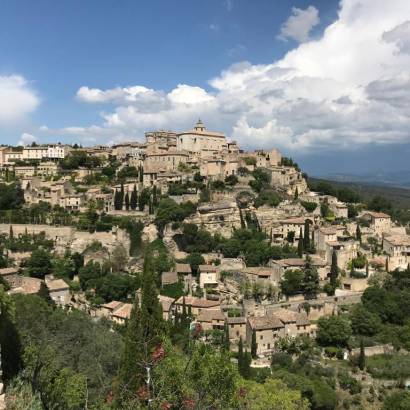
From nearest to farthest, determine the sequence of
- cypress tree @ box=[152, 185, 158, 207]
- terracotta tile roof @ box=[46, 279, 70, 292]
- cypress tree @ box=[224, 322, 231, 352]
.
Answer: cypress tree @ box=[224, 322, 231, 352], terracotta tile roof @ box=[46, 279, 70, 292], cypress tree @ box=[152, 185, 158, 207]

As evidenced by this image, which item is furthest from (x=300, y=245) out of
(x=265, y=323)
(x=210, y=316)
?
(x=210, y=316)

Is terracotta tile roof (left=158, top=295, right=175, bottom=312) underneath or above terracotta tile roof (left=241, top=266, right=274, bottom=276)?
underneath

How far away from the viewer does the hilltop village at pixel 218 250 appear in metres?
33.9

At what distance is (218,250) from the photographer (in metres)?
44.6

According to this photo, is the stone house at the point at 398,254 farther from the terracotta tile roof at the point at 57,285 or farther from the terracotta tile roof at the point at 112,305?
the terracotta tile roof at the point at 57,285

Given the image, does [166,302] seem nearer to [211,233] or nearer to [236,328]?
[236,328]

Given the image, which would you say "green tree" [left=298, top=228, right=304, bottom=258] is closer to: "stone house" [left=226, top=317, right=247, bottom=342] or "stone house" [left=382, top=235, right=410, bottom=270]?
"stone house" [left=382, top=235, right=410, bottom=270]

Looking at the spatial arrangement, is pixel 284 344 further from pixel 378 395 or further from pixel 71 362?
pixel 71 362

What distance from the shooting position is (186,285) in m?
39.9

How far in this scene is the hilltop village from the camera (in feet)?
111

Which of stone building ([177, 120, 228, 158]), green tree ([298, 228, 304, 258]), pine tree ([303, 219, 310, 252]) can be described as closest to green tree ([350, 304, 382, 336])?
green tree ([298, 228, 304, 258])

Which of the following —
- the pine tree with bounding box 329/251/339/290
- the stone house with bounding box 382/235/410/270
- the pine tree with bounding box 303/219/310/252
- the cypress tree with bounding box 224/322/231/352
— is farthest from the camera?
the pine tree with bounding box 303/219/310/252

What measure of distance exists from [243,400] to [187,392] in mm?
4251

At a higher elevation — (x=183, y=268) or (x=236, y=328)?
(x=183, y=268)
